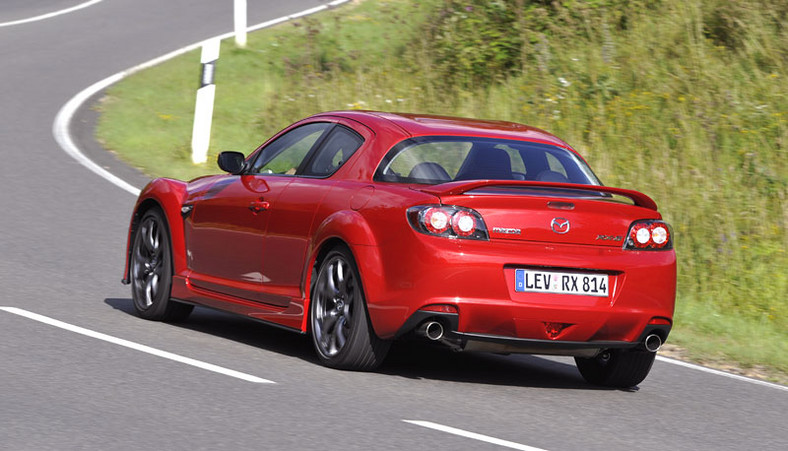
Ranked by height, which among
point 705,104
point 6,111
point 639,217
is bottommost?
point 6,111

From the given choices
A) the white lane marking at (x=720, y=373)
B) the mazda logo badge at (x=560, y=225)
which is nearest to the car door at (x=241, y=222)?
the mazda logo badge at (x=560, y=225)

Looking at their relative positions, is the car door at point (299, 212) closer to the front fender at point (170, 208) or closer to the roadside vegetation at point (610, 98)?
the front fender at point (170, 208)

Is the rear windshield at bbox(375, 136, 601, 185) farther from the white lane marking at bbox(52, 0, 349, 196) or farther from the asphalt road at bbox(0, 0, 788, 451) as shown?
the white lane marking at bbox(52, 0, 349, 196)

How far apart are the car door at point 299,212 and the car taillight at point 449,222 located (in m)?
0.90

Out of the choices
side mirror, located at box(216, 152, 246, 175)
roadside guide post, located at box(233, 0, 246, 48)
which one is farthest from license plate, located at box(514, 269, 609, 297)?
roadside guide post, located at box(233, 0, 246, 48)

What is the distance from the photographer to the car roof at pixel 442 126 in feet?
25.6

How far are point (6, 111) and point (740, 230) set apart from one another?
10.5m

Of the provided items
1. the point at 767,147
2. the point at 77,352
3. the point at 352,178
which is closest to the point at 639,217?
the point at 352,178

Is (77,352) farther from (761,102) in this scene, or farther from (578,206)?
(761,102)

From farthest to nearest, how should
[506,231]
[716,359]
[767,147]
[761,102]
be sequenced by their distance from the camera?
[761,102]
[767,147]
[716,359]
[506,231]

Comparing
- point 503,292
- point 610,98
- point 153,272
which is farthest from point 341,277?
point 610,98

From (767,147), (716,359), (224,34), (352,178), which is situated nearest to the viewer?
(352,178)

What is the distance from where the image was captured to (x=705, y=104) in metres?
15.0

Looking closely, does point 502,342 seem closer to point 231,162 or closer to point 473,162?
point 473,162
